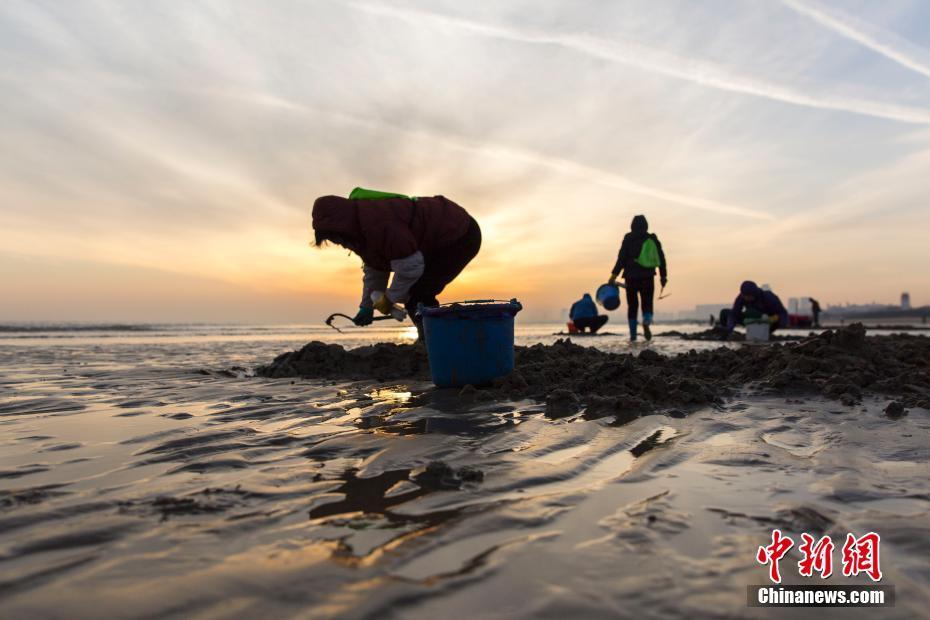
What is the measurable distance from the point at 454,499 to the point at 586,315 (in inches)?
650

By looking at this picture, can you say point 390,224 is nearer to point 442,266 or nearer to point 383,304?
point 383,304

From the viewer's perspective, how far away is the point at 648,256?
10500 millimetres

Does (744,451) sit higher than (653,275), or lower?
lower

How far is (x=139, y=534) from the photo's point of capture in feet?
4.91

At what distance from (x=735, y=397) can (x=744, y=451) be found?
1.65 meters

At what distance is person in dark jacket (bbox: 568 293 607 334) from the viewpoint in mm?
17719

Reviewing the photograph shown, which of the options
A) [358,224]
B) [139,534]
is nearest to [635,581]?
[139,534]

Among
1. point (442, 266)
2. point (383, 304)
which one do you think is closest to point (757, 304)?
point (442, 266)

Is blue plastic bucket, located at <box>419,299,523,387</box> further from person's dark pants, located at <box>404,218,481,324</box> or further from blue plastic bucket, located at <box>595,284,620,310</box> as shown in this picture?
blue plastic bucket, located at <box>595,284,620,310</box>

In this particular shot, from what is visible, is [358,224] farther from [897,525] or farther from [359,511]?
[897,525]

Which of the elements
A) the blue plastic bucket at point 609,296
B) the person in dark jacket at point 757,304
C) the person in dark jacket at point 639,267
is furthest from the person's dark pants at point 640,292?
the blue plastic bucket at point 609,296

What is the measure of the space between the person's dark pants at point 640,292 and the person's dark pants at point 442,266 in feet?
19.8

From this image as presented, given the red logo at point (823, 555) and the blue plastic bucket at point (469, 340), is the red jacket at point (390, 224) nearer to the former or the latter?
the blue plastic bucket at point (469, 340)

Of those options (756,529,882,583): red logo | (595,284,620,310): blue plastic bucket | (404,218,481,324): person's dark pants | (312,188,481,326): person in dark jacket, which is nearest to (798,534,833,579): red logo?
(756,529,882,583): red logo
